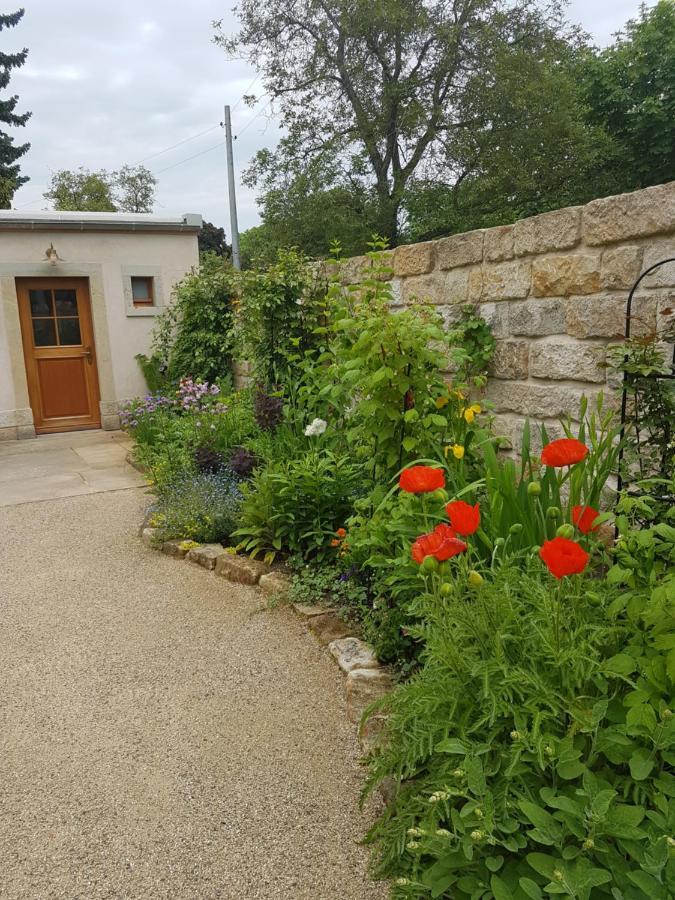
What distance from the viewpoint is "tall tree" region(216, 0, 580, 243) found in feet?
46.2

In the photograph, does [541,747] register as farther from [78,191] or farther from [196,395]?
[78,191]

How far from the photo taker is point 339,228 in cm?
1509

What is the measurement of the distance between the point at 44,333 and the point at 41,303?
1.18ft

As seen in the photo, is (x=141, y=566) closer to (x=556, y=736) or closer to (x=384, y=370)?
(x=384, y=370)

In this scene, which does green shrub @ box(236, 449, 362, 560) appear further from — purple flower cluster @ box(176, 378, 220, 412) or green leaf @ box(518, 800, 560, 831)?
purple flower cluster @ box(176, 378, 220, 412)

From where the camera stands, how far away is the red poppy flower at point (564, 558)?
1.25m

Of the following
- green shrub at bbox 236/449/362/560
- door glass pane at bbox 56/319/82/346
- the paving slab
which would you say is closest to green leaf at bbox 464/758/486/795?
green shrub at bbox 236/449/362/560

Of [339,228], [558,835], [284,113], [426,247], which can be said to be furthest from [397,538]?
[284,113]

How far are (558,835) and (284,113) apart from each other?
1736 cm

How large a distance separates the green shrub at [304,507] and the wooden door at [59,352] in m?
5.32

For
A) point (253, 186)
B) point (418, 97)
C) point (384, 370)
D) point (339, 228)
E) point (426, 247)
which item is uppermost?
point (418, 97)

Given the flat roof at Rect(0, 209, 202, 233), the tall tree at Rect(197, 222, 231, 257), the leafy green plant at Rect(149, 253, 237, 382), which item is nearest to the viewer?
the leafy green plant at Rect(149, 253, 237, 382)

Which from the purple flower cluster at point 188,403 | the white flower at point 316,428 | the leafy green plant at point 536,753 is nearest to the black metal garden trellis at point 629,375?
the leafy green plant at point 536,753

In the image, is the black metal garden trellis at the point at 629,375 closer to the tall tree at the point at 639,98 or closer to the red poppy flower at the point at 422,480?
the red poppy flower at the point at 422,480
